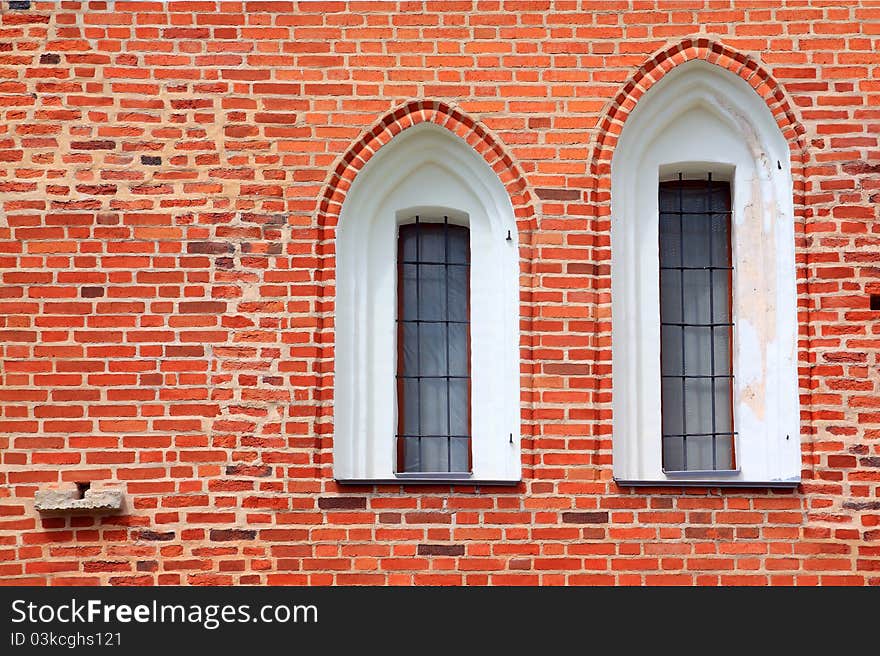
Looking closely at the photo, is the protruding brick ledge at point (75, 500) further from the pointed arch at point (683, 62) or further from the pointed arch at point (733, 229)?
the pointed arch at point (683, 62)

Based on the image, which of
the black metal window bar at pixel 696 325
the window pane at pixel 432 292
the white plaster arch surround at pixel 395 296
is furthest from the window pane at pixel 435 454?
the black metal window bar at pixel 696 325

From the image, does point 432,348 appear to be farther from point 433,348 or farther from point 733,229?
point 733,229

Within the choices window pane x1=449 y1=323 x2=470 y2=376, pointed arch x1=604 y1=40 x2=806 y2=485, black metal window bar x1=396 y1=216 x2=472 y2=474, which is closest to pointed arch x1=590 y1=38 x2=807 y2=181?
pointed arch x1=604 y1=40 x2=806 y2=485

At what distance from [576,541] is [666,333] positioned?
1317mm

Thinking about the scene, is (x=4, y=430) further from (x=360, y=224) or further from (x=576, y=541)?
(x=576, y=541)

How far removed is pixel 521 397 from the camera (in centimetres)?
863

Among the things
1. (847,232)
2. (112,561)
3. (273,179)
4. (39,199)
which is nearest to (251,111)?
(273,179)

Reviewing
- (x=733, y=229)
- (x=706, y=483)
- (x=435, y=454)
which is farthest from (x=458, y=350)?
(x=733, y=229)

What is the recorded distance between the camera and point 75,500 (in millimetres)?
8438

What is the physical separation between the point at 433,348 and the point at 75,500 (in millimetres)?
2114

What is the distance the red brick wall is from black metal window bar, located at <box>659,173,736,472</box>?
43cm

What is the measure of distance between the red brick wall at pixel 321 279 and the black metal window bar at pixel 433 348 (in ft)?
1.48

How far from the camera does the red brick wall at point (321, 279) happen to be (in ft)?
27.8

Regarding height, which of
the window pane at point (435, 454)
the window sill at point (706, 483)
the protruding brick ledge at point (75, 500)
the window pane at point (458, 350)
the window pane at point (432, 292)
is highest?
the window pane at point (432, 292)
